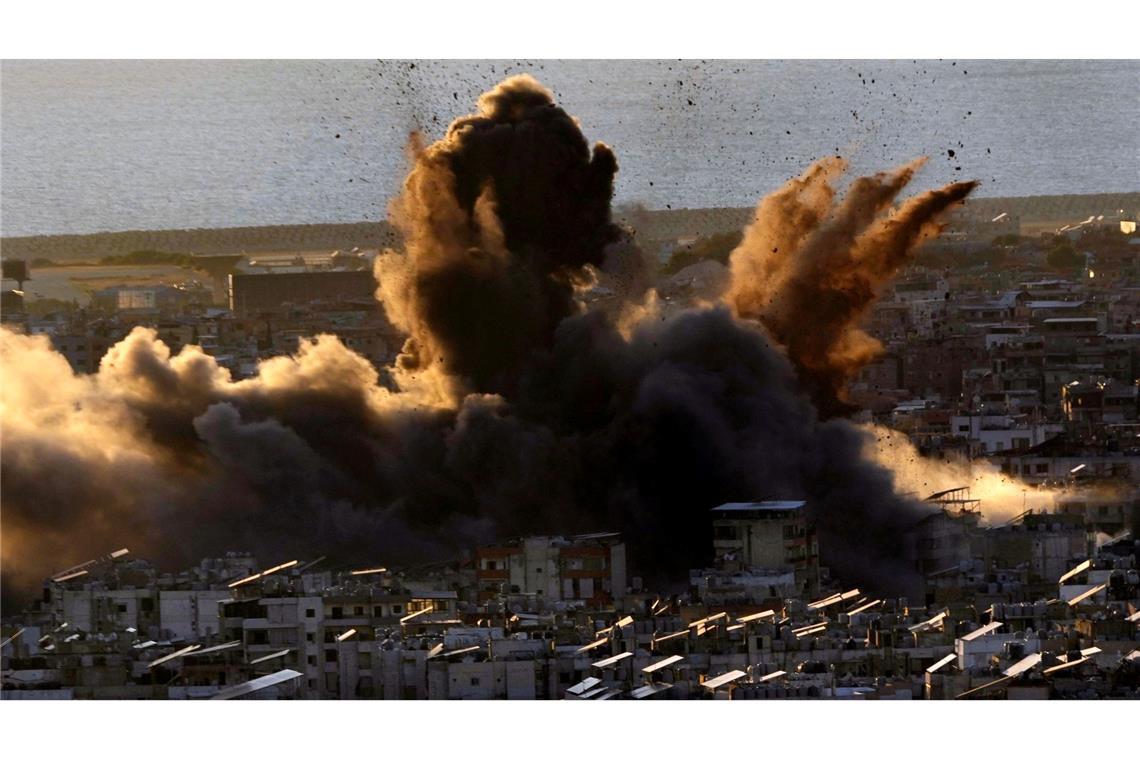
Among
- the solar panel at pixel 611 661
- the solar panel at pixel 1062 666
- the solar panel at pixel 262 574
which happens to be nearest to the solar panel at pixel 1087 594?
the solar panel at pixel 1062 666

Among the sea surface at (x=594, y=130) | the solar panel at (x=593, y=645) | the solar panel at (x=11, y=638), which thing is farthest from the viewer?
the sea surface at (x=594, y=130)

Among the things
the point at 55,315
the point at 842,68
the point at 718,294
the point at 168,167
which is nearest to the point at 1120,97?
the point at 842,68

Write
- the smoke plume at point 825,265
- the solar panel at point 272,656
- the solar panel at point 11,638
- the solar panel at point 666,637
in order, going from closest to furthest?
the solar panel at point 666,637 < the solar panel at point 272,656 < the solar panel at point 11,638 < the smoke plume at point 825,265

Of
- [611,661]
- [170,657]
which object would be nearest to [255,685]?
[170,657]

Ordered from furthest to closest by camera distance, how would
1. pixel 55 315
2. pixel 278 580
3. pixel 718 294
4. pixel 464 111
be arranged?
1. pixel 55 315
2. pixel 464 111
3. pixel 718 294
4. pixel 278 580

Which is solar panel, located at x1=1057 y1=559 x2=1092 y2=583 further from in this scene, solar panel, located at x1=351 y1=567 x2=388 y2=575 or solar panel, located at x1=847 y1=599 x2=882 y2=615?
solar panel, located at x1=351 y1=567 x2=388 y2=575

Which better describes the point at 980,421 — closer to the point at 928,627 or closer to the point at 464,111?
the point at 464,111

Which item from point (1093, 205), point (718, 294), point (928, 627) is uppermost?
point (1093, 205)

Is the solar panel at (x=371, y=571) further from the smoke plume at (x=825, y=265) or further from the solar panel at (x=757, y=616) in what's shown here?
the smoke plume at (x=825, y=265)
